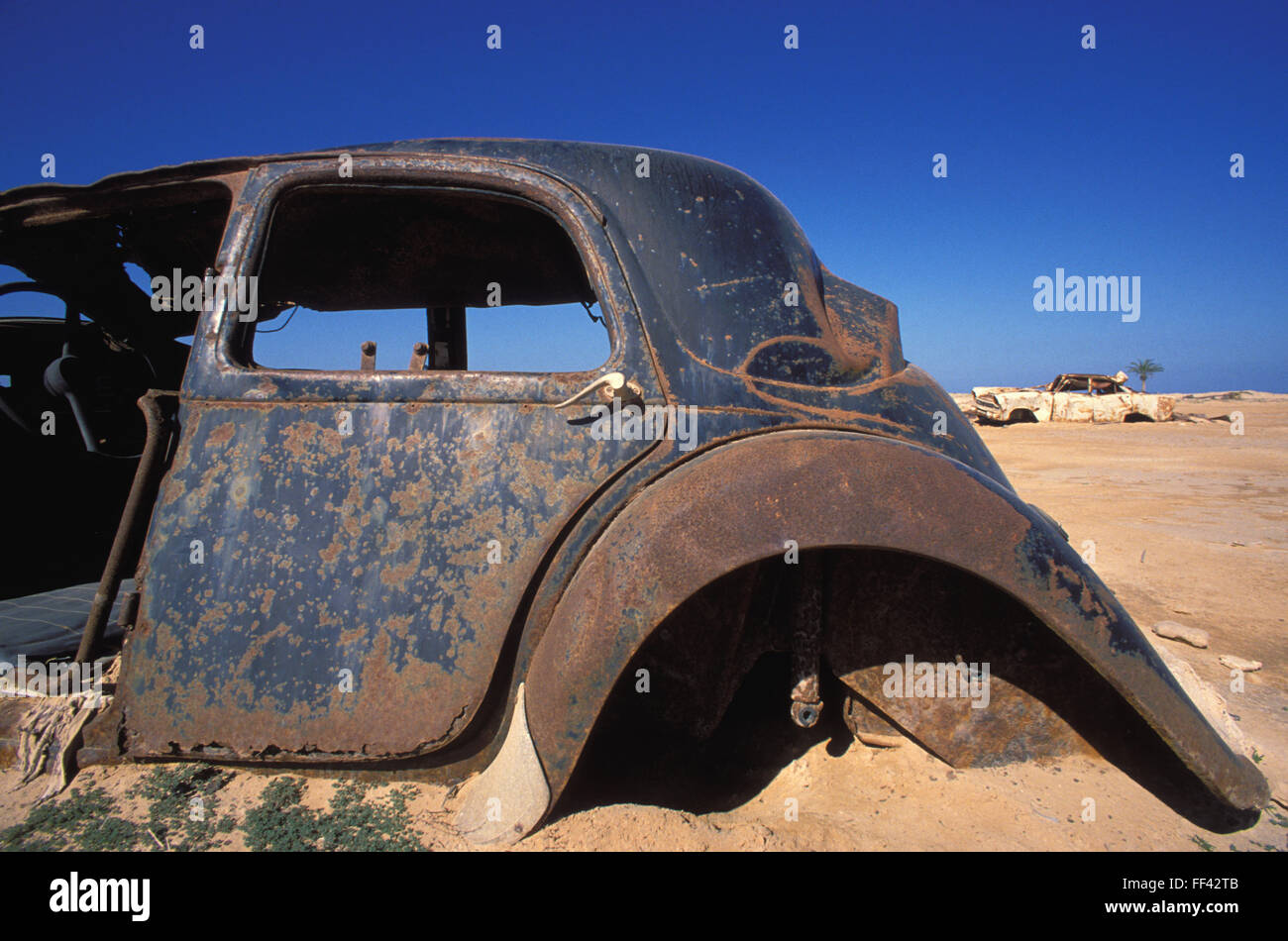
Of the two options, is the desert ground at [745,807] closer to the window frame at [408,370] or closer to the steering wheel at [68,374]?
the window frame at [408,370]

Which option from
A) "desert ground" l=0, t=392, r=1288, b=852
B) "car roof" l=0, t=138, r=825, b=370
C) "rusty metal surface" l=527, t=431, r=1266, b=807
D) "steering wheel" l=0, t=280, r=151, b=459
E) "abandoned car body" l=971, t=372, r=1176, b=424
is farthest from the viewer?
"abandoned car body" l=971, t=372, r=1176, b=424

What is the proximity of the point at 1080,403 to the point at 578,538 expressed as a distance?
20296 mm

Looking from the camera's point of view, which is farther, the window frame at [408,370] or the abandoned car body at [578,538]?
the window frame at [408,370]

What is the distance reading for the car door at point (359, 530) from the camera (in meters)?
1.38

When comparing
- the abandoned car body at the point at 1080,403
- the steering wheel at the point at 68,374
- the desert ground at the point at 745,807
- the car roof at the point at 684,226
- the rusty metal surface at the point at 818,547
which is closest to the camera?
the rusty metal surface at the point at 818,547

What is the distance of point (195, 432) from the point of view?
59.2 inches

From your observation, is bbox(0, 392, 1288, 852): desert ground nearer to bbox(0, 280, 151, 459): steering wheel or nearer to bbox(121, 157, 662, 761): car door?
bbox(121, 157, 662, 761): car door

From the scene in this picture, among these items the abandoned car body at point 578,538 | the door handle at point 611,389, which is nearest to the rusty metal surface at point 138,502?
the abandoned car body at point 578,538

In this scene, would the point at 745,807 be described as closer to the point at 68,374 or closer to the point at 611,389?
the point at 611,389

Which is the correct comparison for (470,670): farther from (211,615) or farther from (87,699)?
(87,699)

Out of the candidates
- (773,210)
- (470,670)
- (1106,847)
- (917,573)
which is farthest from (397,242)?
(1106,847)

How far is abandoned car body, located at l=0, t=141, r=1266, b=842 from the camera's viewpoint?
1.30 m

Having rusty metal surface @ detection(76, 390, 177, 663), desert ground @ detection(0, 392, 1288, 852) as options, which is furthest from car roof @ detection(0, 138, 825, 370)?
desert ground @ detection(0, 392, 1288, 852)
